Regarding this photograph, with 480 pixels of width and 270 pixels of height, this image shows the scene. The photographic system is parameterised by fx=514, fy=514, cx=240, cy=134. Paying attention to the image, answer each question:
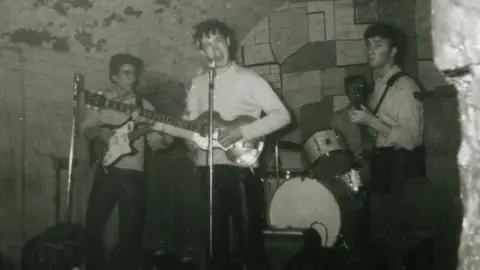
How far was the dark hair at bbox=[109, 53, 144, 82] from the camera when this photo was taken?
2.07m

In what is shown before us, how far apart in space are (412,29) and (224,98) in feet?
2.43

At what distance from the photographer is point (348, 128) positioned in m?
1.89

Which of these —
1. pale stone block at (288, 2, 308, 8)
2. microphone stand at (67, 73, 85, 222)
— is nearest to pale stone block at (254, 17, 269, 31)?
pale stone block at (288, 2, 308, 8)

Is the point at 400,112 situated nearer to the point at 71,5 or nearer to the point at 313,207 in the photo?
the point at 313,207

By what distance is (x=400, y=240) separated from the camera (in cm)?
175

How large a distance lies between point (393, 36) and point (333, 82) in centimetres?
27

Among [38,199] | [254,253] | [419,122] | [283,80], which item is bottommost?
[254,253]

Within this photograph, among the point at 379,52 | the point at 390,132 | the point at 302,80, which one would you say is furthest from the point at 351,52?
the point at 390,132

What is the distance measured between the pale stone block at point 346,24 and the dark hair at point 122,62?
31.4 inches

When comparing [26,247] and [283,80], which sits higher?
[283,80]

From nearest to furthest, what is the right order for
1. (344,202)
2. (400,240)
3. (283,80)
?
(400,240)
(344,202)
(283,80)

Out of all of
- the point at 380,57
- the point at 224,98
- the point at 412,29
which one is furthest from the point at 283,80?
the point at 412,29

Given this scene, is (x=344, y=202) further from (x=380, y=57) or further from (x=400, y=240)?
(x=380, y=57)

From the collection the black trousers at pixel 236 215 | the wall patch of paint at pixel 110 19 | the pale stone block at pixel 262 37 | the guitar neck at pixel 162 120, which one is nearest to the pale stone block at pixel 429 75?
the pale stone block at pixel 262 37
